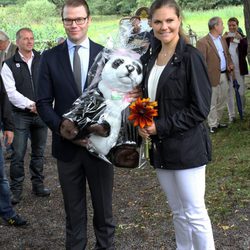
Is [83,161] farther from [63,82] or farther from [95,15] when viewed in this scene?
[95,15]

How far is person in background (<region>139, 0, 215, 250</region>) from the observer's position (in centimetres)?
287

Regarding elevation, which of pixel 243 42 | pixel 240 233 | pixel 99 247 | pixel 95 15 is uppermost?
pixel 95 15

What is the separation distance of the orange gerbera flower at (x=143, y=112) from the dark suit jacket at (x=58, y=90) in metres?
0.55

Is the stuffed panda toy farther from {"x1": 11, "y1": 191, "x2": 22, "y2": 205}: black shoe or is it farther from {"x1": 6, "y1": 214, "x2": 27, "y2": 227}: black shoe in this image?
{"x1": 11, "y1": 191, "x2": 22, "y2": 205}: black shoe

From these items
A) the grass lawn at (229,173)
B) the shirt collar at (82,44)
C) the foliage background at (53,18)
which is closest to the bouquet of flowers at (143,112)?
the shirt collar at (82,44)

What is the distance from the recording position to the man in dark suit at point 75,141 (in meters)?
3.19

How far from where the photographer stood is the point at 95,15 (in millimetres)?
28188

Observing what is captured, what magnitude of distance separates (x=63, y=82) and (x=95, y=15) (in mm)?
25895

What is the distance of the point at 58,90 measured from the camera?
10.6 feet

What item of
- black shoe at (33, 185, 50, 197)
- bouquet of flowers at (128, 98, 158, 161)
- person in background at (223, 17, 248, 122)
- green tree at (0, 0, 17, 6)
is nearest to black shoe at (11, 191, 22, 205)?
black shoe at (33, 185, 50, 197)

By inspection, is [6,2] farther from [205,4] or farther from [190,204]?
[190,204]

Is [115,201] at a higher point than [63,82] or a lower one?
lower

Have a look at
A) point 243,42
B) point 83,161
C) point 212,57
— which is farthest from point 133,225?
point 243,42

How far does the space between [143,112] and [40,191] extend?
3.18 m
